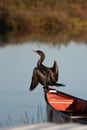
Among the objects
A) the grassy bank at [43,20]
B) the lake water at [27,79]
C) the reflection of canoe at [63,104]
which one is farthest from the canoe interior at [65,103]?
the grassy bank at [43,20]

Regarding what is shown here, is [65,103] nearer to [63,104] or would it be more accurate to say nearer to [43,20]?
[63,104]

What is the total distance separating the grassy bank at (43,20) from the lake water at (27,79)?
3.51m

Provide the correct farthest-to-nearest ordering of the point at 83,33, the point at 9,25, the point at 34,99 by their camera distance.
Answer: the point at 83,33
the point at 9,25
the point at 34,99

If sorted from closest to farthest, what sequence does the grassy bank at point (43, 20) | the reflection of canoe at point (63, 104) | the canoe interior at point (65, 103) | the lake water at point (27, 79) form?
the reflection of canoe at point (63, 104) → the canoe interior at point (65, 103) → the lake water at point (27, 79) → the grassy bank at point (43, 20)

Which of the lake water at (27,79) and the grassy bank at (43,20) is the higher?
the grassy bank at (43,20)

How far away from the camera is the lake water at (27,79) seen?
886 cm

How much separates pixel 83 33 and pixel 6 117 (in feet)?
81.6

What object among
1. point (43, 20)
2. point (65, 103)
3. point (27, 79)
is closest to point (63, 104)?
point (65, 103)

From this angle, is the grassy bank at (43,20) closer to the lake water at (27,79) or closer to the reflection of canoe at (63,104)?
the lake water at (27,79)

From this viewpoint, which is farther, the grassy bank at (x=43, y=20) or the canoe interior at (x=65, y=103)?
the grassy bank at (x=43, y=20)

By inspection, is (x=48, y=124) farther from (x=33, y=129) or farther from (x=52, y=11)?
(x=52, y=11)

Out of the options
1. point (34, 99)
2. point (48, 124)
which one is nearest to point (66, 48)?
point (34, 99)

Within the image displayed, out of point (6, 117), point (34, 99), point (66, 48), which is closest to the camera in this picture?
point (6, 117)

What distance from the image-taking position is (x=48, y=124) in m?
2.16
